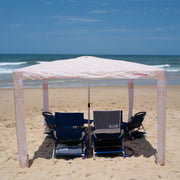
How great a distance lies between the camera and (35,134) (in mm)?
5680

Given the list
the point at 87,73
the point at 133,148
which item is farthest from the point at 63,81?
the point at 87,73

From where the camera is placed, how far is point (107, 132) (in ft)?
14.5

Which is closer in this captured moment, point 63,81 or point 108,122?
point 108,122

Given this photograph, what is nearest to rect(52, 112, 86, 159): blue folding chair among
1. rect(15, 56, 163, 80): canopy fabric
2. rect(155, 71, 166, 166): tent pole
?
rect(15, 56, 163, 80): canopy fabric

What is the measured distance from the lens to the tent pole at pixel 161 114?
3.71 metres

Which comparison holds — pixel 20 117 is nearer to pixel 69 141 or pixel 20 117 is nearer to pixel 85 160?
pixel 69 141

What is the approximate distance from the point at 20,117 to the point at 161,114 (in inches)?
104

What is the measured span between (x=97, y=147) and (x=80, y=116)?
87cm

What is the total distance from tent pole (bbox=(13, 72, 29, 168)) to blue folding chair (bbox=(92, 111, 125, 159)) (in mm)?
1429

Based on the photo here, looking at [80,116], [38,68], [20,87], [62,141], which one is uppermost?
[38,68]

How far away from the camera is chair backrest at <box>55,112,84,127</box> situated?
195 inches

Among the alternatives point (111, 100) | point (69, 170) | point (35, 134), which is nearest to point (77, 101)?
point (111, 100)

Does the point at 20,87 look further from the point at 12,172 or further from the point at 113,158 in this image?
the point at 113,158

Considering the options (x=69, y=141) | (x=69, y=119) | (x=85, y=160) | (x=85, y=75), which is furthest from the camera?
(x=69, y=119)
